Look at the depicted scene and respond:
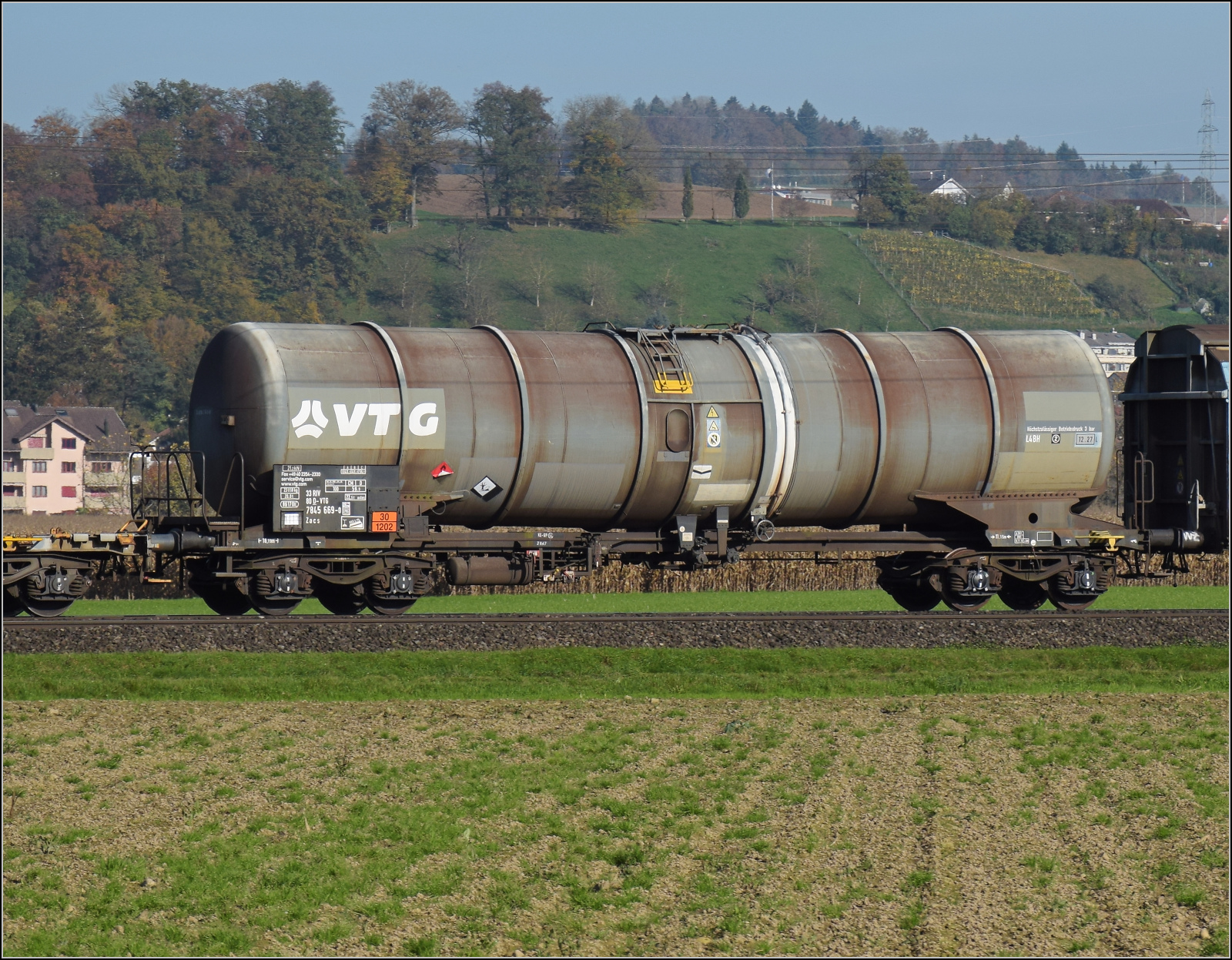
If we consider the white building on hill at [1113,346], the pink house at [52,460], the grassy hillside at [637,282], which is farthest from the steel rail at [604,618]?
the grassy hillside at [637,282]

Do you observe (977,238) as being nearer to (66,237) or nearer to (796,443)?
(66,237)

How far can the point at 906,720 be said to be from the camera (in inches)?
607

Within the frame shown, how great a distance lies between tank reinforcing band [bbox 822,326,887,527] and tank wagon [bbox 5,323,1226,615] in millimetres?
44

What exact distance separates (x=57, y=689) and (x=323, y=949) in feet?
32.7

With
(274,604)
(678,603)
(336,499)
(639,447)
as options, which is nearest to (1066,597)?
(639,447)

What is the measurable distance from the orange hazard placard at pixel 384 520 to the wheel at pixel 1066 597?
471 inches

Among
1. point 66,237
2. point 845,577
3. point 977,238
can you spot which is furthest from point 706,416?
point 977,238

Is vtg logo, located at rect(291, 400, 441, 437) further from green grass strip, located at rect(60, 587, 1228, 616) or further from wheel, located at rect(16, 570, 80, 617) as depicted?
green grass strip, located at rect(60, 587, 1228, 616)

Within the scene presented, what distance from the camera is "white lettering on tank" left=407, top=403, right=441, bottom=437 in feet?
69.2

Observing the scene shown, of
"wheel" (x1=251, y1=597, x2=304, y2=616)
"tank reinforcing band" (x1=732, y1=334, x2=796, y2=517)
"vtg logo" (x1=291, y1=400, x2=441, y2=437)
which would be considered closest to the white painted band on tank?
"tank reinforcing band" (x1=732, y1=334, x2=796, y2=517)

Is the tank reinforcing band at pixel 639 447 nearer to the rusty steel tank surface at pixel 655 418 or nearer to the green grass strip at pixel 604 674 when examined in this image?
the rusty steel tank surface at pixel 655 418

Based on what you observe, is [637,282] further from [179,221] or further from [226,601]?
[226,601]

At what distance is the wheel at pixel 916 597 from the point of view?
2538cm

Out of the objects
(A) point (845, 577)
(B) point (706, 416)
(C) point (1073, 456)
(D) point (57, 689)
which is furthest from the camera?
(A) point (845, 577)
